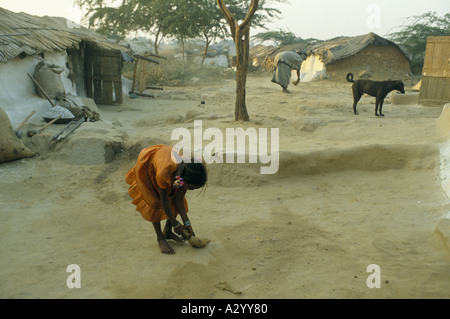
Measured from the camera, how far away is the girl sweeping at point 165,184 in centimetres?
249

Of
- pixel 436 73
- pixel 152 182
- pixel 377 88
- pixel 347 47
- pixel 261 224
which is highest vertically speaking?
pixel 347 47

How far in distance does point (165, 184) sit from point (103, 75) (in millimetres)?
9104

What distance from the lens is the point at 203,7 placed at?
2019 centimetres

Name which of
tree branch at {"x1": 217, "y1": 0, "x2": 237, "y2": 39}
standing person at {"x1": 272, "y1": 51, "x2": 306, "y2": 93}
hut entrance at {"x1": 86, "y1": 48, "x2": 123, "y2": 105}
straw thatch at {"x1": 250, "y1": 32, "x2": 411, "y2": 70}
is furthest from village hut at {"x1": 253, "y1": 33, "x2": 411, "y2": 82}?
tree branch at {"x1": 217, "y1": 0, "x2": 237, "y2": 39}

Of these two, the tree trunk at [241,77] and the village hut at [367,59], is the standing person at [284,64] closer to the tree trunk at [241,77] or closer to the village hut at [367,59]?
the tree trunk at [241,77]

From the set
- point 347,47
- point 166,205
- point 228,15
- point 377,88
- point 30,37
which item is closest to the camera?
point 166,205

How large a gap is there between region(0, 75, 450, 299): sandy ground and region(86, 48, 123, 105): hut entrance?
14.8 feet

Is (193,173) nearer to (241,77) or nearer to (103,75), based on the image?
(241,77)

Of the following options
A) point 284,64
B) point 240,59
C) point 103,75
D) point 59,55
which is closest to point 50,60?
point 59,55

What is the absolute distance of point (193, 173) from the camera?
2.45 metres

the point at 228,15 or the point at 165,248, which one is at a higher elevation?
the point at 228,15

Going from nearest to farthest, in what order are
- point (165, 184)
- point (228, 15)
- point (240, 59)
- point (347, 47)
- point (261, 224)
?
point (165, 184)
point (261, 224)
point (228, 15)
point (240, 59)
point (347, 47)
